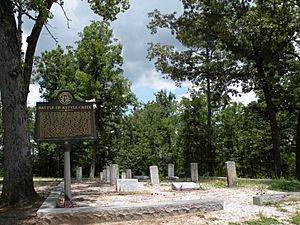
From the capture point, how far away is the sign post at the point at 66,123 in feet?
23.3

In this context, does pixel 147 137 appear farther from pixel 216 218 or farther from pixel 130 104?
pixel 216 218

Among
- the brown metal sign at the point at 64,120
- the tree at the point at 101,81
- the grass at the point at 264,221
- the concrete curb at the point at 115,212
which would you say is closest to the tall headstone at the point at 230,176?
the concrete curb at the point at 115,212

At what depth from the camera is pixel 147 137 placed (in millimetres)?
36125

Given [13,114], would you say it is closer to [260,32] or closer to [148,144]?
[260,32]

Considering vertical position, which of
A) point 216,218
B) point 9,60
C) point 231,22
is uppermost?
point 231,22

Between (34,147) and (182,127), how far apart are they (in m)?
16.6

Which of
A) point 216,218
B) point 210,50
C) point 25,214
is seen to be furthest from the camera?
point 210,50

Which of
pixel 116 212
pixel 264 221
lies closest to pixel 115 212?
pixel 116 212

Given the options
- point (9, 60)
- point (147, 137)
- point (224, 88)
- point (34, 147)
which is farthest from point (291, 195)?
point (34, 147)

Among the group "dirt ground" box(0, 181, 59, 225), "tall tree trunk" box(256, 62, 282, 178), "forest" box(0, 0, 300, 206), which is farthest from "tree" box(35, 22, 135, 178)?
"dirt ground" box(0, 181, 59, 225)

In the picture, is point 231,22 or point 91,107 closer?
point 91,107

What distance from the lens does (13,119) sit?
8195 mm

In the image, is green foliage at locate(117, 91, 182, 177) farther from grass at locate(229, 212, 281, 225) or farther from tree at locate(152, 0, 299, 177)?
grass at locate(229, 212, 281, 225)

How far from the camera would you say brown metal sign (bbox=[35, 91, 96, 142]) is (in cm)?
712
